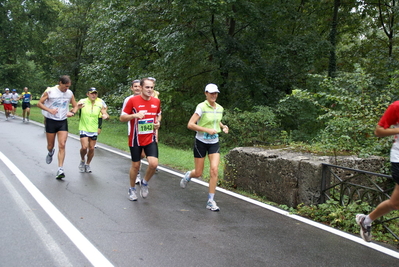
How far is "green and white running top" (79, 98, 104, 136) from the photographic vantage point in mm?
8695

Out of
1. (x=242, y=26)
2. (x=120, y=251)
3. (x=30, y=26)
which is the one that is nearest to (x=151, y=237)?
(x=120, y=251)

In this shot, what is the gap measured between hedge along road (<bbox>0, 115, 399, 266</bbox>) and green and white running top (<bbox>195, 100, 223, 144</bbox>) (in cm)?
110

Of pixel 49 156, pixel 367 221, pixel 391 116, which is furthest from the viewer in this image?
pixel 49 156

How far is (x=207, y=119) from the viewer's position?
624 centimetres

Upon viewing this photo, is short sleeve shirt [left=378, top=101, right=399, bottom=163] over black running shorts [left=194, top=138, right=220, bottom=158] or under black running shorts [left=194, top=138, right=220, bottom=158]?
over

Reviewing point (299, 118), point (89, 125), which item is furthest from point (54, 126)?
point (299, 118)

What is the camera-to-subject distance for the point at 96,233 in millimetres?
4746

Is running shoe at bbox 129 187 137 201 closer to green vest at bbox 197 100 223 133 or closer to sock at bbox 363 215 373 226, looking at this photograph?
green vest at bbox 197 100 223 133

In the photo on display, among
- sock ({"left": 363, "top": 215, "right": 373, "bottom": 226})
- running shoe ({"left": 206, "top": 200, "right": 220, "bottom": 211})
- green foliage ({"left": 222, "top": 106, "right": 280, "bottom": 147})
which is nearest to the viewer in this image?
sock ({"left": 363, "top": 215, "right": 373, "bottom": 226})

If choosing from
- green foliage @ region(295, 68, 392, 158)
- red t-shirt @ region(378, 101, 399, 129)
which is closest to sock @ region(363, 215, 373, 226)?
red t-shirt @ region(378, 101, 399, 129)

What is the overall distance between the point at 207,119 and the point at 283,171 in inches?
61.5

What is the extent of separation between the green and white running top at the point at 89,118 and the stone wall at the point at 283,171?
10.5ft

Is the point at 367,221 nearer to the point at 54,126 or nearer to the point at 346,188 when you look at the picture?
the point at 346,188

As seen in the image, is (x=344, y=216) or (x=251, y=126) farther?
(x=251, y=126)
